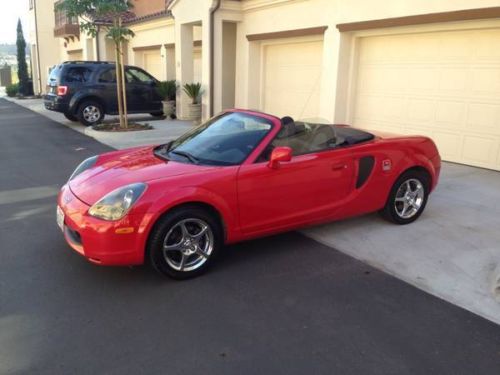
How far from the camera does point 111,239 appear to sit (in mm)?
3811

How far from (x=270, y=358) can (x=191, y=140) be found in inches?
103

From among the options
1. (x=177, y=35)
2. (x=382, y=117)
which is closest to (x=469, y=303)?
(x=382, y=117)

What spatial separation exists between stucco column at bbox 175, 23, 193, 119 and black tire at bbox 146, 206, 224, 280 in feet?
38.5

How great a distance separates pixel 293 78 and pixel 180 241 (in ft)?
29.4

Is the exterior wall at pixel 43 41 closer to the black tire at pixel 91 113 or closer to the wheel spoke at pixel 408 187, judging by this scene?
the black tire at pixel 91 113

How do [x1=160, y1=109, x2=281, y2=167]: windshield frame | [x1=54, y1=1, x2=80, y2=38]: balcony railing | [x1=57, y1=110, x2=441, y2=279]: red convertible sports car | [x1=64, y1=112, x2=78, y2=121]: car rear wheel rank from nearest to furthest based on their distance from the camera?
[x1=57, y1=110, x2=441, y2=279]: red convertible sports car < [x1=160, y1=109, x2=281, y2=167]: windshield frame < [x1=64, y1=112, x2=78, y2=121]: car rear wheel < [x1=54, y1=1, x2=80, y2=38]: balcony railing

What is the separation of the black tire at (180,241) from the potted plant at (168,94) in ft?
39.3

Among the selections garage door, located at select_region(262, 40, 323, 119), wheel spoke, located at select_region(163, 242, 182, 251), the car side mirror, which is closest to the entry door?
the car side mirror

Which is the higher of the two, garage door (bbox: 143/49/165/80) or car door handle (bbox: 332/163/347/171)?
garage door (bbox: 143/49/165/80)

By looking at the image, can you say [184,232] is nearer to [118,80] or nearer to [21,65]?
[118,80]

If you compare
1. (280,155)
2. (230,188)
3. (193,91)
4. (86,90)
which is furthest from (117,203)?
(86,90)

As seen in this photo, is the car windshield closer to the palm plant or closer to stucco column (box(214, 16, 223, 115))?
stucco column (box(214, 16, 223, 115))

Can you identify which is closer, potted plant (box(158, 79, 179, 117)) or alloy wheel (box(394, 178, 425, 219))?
alloy wheel (box(394, 178, 425, 219))

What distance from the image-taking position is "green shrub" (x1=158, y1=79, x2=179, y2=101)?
50.8 feet
